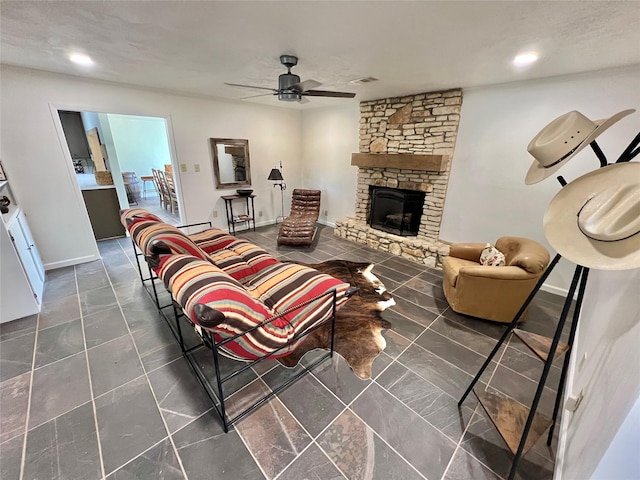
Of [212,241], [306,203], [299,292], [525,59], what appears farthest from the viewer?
[306,203]

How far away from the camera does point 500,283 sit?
2254mm

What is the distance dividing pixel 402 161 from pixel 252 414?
3.68 m

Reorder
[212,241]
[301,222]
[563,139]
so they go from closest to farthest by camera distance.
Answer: [563,139], [212,241], [301,222]

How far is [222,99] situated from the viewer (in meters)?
4.32

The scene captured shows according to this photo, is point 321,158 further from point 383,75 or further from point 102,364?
point 102,364

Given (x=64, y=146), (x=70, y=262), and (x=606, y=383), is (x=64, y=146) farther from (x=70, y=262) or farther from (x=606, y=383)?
(x=606, y=383)

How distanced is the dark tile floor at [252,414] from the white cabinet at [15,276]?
13 centimetres

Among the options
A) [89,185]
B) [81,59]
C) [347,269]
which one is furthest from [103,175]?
[347,269]

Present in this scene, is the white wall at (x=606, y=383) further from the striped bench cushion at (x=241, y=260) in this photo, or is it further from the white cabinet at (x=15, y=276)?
the white cabinet at (x=15, y=276)

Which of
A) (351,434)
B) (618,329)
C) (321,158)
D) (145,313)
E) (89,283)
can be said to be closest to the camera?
(618,329)

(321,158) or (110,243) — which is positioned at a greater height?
(321,158)

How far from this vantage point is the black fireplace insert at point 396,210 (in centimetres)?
412

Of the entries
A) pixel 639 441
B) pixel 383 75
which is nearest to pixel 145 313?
pixel 639 441

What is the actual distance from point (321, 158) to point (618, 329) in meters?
5.01
